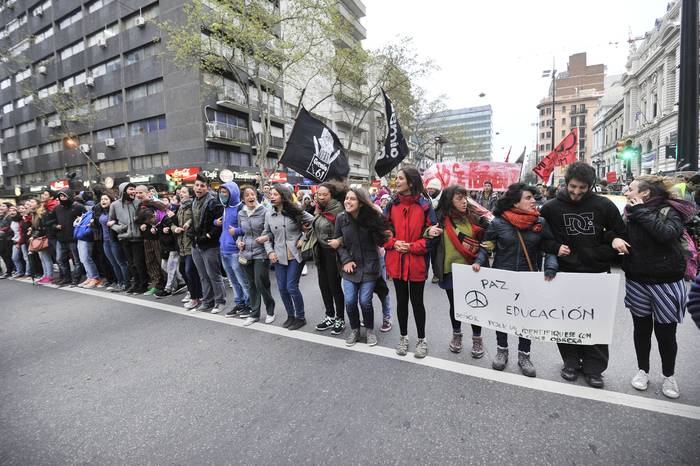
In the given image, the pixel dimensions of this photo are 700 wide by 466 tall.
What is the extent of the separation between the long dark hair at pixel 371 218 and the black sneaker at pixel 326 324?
1474 mm

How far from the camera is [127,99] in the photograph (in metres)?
30.8

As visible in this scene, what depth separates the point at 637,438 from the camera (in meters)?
2.46

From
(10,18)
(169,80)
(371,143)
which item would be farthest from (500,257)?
(10,18)

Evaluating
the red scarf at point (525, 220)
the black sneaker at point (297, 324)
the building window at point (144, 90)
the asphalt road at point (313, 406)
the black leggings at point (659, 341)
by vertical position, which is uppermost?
the building window at point (144, 90)

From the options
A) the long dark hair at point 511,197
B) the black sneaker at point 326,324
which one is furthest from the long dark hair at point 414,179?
the black sneaker at point 326,324

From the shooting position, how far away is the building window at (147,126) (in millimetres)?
29252

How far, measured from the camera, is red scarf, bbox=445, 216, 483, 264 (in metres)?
3.72

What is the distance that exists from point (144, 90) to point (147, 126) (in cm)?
294

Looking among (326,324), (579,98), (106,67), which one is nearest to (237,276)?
(326,324)

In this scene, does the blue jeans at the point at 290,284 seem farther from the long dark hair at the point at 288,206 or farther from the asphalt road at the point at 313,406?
the long dark hair at the point at 288,206

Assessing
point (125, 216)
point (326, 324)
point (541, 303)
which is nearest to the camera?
point (541, 303)

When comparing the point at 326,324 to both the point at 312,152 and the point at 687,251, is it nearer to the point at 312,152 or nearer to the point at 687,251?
the point at 312,152

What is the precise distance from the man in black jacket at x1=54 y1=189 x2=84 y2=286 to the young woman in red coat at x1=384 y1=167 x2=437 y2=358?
757cm

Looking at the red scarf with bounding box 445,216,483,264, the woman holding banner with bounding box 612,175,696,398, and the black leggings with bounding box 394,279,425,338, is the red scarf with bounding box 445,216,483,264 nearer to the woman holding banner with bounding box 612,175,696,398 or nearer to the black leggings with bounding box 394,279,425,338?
the black leggings with bounding box 394,279,425,338
